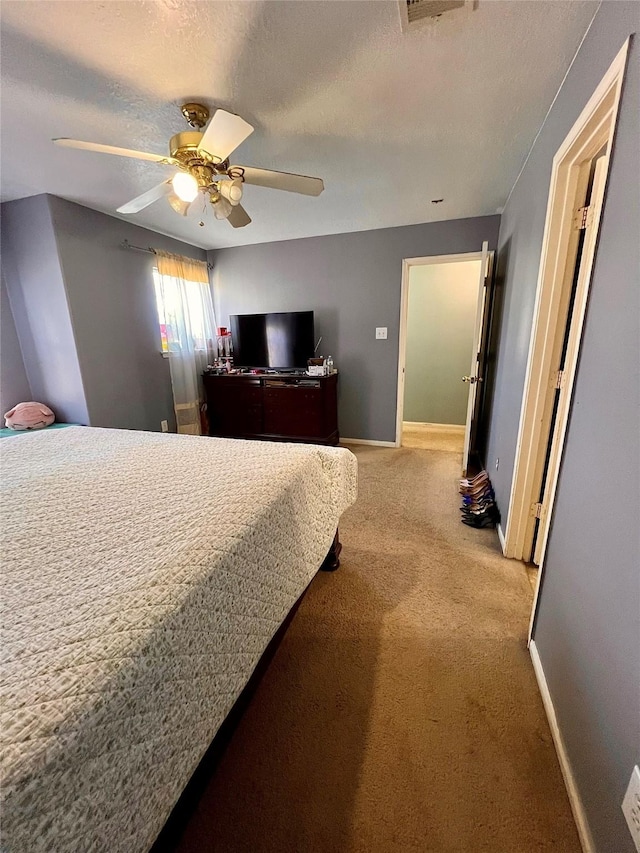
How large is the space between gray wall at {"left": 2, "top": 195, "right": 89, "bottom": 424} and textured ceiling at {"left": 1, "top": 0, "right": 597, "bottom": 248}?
1.07 ft

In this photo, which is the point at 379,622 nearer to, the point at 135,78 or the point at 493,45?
the point at 493,45

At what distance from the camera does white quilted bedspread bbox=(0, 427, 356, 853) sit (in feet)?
1.65

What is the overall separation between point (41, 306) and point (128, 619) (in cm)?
318

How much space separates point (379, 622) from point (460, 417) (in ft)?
11.6

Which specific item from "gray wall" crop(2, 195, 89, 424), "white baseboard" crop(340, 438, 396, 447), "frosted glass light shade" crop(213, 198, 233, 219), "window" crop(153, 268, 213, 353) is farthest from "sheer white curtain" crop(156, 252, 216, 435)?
"frosted glass light shade" crop(213, 198, 233, 219)

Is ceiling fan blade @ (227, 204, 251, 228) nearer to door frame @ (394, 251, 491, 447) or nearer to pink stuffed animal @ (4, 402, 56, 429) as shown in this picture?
door frame @ (394, 251, 491, 447)

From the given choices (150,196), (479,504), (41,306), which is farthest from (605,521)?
(41,306)

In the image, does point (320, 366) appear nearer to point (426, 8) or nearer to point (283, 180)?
point (283, 180)

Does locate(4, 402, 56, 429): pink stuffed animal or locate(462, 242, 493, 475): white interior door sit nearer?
locate(462, 242, 493, 475): white interior door

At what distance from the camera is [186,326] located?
3844mm

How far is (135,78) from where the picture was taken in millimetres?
1432

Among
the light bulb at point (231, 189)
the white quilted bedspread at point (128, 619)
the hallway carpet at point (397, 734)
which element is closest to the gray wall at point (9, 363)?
the white quilted bedspread at point (128, 619)

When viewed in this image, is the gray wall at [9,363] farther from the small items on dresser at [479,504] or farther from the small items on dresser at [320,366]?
the small items on dresser at [479,504]

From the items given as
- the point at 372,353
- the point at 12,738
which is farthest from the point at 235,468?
the point at 372,353
